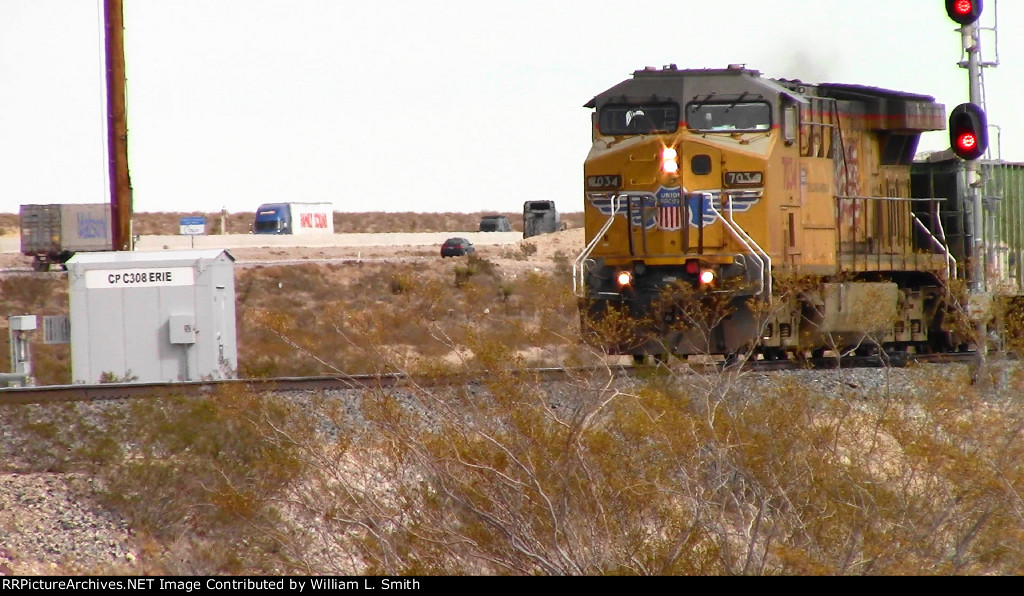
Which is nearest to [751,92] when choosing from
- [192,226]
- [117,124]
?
[117,124]

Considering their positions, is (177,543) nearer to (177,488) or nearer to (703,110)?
(177,488)

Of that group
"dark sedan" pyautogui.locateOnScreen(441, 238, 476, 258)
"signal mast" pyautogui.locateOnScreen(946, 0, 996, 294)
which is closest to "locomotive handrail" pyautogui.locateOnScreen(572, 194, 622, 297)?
"signal mast" pyautogui.locateOnScreen(946, 0, 996, 294)

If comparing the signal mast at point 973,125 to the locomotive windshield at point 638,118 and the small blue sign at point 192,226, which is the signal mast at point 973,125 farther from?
the small blue sign at point 192,226

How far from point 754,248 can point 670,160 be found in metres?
1.46

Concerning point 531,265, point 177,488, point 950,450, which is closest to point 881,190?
point 950,450

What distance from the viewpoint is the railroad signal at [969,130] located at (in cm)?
1369

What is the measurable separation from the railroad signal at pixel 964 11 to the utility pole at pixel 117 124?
11.5m

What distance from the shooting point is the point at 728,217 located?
14.9 meters

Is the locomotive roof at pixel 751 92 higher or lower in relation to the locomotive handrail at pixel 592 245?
higher

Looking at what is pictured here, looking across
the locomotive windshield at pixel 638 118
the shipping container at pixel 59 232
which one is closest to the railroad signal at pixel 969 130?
the locomotive windshield at pixel 638 118

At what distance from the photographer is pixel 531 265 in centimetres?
4841

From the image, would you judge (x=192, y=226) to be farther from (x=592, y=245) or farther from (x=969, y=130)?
(x=969, y=130)

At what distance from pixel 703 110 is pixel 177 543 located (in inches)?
335

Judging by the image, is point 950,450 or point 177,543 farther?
point 177,543
